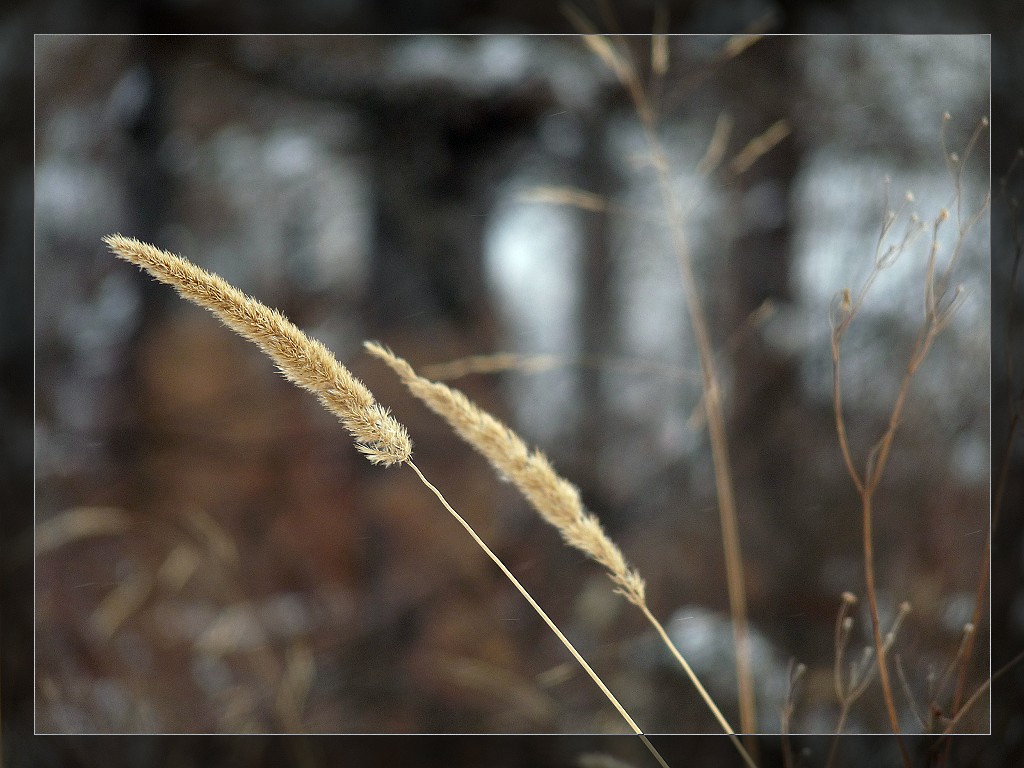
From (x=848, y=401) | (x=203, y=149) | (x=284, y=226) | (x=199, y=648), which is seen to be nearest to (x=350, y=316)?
(x=284, y=226)

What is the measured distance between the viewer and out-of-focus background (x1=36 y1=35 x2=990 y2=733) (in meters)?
0.87

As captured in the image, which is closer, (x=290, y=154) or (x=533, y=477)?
(x=533, y=477)

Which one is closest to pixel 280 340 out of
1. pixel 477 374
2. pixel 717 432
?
pixel 477 374

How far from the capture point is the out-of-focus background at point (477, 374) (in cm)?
87

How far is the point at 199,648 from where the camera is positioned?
0.89 meters

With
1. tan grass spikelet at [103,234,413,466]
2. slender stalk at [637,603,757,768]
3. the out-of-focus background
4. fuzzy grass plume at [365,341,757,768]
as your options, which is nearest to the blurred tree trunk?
the out-of-focus background

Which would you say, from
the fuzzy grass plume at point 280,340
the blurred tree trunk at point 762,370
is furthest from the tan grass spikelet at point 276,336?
the blurred tree trunk at point 762,370

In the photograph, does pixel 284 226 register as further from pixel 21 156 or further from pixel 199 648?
pixel 199 648

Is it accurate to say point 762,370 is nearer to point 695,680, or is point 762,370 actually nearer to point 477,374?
point 477,374

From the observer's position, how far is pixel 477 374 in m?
0.88

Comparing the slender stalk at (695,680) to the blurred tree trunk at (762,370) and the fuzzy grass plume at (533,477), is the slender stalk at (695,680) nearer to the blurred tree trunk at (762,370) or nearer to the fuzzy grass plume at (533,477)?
the fuzzy grass plume at (533,477)

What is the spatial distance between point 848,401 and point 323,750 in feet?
2.20

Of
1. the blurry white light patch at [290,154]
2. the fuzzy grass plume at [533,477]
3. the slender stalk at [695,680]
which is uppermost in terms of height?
the blurry white light patch at [290,154]

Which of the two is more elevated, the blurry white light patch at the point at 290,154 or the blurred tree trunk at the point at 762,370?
the blurry white light patch at the point at 290,154
